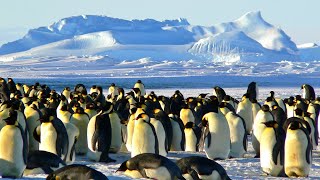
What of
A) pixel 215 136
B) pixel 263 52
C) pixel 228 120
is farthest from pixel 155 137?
pixel 263 52

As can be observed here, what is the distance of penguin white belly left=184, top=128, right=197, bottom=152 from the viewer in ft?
34.5

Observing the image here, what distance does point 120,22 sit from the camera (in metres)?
161

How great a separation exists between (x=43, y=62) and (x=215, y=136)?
84249 millimetres

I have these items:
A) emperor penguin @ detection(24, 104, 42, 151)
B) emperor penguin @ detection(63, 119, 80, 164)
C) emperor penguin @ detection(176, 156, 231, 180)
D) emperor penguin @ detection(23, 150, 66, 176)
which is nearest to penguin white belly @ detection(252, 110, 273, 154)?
emperor penguin @ detection(63, 119, 80, 164)

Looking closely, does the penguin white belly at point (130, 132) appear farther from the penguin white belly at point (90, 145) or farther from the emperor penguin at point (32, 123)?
the emperor penguin at point (32, 123)

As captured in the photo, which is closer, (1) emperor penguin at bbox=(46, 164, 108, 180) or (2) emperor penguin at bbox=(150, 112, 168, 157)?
(1) emperor penguin at bbox=(46, 164, 108, 180)

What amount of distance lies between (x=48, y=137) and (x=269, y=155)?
2.61 metres

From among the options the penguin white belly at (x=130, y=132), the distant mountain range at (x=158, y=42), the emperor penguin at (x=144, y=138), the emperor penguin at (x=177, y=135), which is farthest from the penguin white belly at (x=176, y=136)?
the distant mountain range at (x=158, y=42)

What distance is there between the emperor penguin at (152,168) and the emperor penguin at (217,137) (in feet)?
7.94

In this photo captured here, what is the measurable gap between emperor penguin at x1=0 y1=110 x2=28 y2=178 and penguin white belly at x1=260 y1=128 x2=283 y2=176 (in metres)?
3.05

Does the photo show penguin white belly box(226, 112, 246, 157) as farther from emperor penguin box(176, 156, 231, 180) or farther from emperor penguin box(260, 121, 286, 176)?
emperor penguin box(176, 156, 231, 180)

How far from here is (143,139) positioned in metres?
8.27

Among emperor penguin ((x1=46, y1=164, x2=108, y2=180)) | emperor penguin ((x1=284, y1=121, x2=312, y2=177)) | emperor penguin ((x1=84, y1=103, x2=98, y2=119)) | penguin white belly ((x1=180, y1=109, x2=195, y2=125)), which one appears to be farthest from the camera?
penguin white belly ((x1=180, y1=109, x2=195, y2=125))

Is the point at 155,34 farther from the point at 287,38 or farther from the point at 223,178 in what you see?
the point at 223,178
